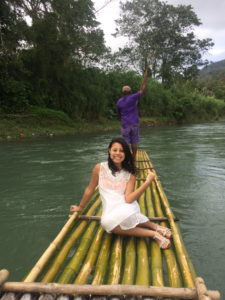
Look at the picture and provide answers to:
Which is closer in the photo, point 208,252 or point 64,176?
point 208,252

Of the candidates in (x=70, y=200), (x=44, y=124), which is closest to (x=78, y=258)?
(x=70, y=200)

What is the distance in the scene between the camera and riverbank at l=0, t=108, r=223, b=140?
318 inches

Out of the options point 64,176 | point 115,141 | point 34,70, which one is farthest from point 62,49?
point 115,141

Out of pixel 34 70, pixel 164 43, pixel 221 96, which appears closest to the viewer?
pixel 34 70

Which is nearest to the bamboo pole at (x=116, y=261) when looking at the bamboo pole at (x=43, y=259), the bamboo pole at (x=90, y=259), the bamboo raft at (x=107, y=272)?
the bamboo raft at (x=107, y=272)

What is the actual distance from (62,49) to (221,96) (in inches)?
985

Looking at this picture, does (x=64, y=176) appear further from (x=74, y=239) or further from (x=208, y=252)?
(x=208, y=252)

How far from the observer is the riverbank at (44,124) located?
8.09 metres

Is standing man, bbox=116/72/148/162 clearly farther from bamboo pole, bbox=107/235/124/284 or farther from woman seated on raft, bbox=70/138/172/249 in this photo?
bamboo pole, bbox=107/235/124/284

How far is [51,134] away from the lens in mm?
8695

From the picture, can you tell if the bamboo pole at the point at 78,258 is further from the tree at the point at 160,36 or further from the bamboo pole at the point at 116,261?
the tree at the point at 160,36

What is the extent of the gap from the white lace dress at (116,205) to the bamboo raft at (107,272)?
0.15 m

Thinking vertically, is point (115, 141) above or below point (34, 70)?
below

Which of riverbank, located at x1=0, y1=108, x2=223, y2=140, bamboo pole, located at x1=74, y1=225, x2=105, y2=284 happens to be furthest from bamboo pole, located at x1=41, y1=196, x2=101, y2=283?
riverbank, located at x1=0, y1=108, x2=223, y2=140
